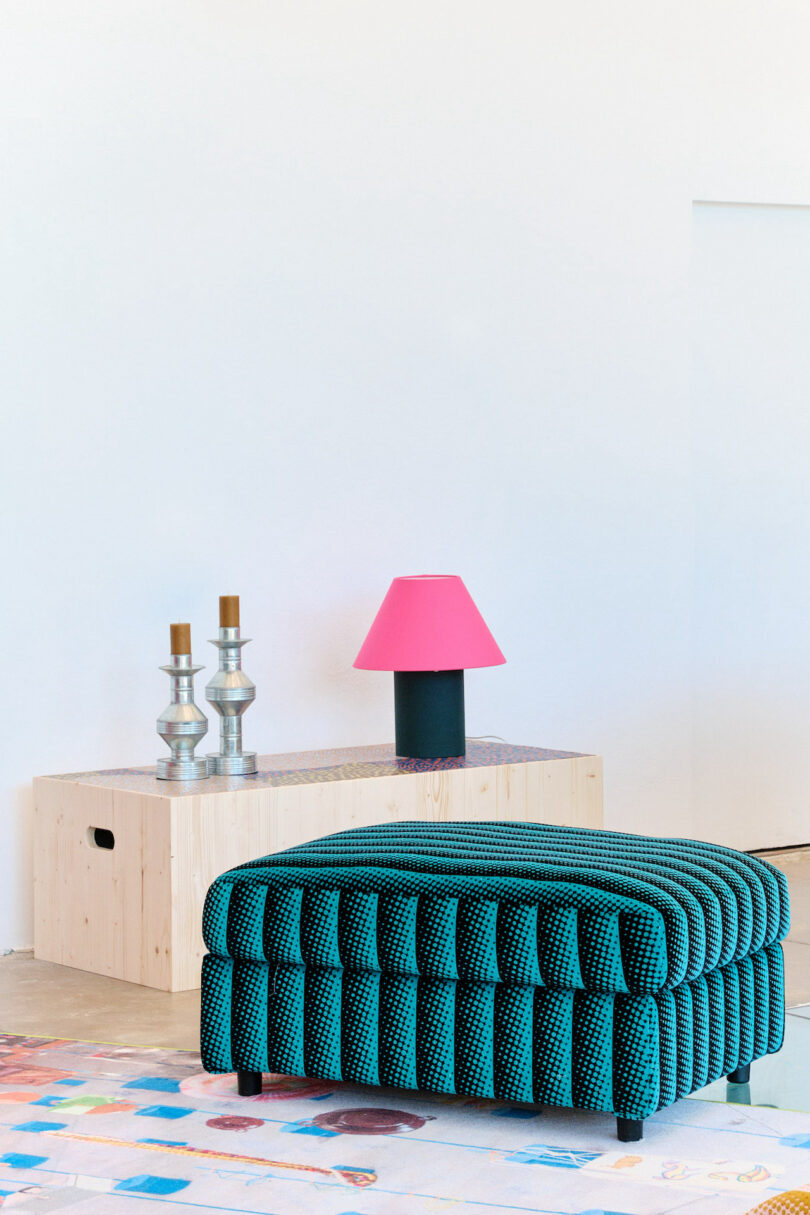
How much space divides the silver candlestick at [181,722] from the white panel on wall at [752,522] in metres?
1.86

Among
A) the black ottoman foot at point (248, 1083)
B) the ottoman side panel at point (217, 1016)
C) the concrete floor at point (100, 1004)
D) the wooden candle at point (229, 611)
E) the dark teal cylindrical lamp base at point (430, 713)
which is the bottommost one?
the concrete floor at point (100, 1004)

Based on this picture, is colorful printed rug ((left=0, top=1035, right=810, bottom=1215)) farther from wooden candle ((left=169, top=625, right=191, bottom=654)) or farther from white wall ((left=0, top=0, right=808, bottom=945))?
white wall ((left=0, top=0, right=808, bottom=945))

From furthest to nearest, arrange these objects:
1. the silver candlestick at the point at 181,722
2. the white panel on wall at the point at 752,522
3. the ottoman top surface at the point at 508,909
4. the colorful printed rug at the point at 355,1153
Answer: the white panel on wall at the point at 752,522
the silver candlestick at the point at 181,722
the ottoman top surface at the point at 508,909
the colorful printed rug at the point at 355,1153

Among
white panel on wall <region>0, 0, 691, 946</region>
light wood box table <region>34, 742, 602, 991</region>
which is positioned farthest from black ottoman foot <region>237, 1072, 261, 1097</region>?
white panel on wall <region>0, 0, 691, 946</region>

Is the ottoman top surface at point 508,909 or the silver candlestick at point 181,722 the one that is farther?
the silver candlestick at point 181,722

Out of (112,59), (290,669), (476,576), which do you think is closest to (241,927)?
(290,669)

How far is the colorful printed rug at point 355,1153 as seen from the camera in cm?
208

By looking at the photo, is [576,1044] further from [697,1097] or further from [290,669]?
[290,669]

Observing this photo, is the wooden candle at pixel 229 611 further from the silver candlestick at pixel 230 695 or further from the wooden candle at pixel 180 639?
the wooden candle at pixel 180 639

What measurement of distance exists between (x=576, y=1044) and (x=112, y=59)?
2.78 metres

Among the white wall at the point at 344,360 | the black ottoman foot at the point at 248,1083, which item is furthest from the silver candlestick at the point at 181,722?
the black ottoman foot at the point at 248,1083

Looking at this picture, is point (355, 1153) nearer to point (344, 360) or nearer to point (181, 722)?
point (181, 722)

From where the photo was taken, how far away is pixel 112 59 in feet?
12.8

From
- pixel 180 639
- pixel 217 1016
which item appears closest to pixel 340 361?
pixel 180 639
